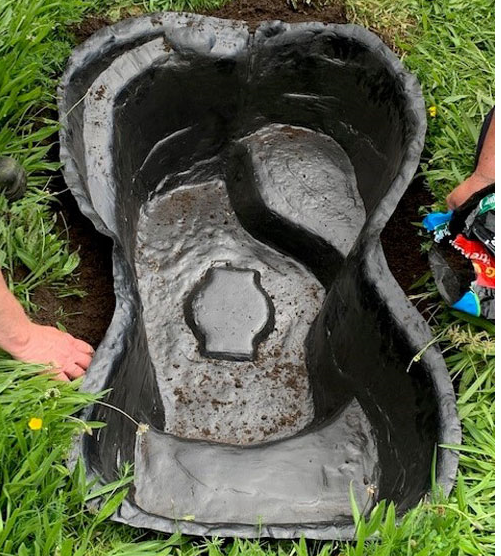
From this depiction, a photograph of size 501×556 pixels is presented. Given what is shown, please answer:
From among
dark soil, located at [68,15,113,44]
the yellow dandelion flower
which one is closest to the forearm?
the yellow dandelion flower

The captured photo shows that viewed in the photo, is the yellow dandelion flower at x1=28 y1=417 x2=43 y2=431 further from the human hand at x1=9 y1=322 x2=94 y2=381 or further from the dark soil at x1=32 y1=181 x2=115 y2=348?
the dark soil at x1=32 y1=181 x2=115 y2=348

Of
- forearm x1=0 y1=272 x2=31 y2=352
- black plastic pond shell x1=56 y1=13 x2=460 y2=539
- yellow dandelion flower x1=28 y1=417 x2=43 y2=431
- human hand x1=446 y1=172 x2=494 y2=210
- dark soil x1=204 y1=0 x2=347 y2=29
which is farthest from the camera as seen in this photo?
dark soil x1=204 y1=0 x2=347 y2=29

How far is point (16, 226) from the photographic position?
204 centimetres

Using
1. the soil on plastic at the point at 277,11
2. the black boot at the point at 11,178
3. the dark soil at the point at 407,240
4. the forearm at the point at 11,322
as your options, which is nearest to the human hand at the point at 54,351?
the forearm at the point at 11,322

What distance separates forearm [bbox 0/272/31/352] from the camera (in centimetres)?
173

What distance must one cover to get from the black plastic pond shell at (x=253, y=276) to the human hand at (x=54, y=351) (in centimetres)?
9

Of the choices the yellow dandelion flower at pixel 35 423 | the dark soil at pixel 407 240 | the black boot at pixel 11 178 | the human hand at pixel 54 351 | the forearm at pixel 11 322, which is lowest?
the dark soil at pixel 407 240

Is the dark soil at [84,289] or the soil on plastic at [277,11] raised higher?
the soil on plastic at [277,11]

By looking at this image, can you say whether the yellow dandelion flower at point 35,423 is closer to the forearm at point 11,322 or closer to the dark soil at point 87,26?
the forearm at point 11,322

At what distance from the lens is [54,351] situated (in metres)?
1.82

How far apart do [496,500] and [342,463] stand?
503 mm

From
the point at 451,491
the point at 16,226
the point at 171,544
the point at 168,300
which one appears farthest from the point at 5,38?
the point at 451,491

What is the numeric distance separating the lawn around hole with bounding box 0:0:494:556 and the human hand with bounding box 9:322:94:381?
1.6 inches

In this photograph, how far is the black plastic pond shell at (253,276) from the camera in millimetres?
1918
